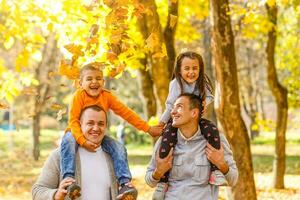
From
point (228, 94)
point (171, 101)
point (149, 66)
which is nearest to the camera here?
point (171, 101)

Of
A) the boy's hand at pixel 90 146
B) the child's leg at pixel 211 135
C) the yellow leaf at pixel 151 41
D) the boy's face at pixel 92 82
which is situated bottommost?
the boy's hand at pixel 90 146

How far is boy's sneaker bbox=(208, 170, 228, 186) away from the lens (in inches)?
193

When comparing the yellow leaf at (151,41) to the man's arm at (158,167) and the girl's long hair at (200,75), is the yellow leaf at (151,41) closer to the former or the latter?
the girl's long hair at (200,75)

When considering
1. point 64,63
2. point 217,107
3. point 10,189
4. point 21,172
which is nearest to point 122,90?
point 21,172

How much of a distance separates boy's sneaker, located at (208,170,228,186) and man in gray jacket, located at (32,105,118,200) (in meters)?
0.78

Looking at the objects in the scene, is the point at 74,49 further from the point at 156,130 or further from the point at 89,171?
the point at 89,171

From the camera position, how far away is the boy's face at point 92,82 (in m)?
5.58

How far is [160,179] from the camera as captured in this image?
4977 millimetres

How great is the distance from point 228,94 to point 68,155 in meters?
5.60

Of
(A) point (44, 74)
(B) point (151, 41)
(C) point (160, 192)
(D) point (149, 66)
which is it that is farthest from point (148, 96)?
(A) point (44, 74)

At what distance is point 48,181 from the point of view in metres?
4.67

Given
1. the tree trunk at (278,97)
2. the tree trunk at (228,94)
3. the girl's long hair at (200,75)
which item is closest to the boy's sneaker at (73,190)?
the girl's long hair at (200,75)

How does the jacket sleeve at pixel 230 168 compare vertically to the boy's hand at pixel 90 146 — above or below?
below

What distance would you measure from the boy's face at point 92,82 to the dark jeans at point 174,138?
85cm
